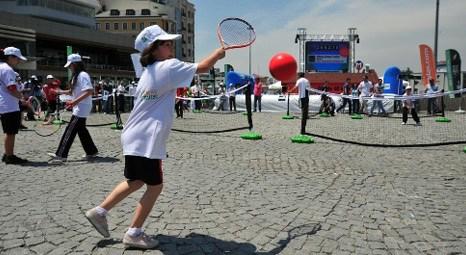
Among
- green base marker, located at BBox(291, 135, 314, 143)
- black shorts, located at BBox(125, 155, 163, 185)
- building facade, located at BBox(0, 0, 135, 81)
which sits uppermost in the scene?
building facade, located at BBox(0, 0, 135, 81)

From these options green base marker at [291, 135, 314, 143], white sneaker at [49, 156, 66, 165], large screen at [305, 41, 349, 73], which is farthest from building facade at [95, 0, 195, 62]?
white sneaker at [49, 156, 66, 165]

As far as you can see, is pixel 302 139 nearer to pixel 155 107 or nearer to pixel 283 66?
pixel 283 66

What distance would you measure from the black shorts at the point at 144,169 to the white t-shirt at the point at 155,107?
66mm

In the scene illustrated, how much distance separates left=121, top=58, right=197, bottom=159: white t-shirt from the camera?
3.96 metres

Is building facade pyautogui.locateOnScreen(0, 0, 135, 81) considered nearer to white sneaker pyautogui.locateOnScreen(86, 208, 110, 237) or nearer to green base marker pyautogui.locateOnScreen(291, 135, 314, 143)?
green base marker pyautogui.locateOnScreen(291, 135, 314, 143)

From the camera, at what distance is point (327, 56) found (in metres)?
43.8

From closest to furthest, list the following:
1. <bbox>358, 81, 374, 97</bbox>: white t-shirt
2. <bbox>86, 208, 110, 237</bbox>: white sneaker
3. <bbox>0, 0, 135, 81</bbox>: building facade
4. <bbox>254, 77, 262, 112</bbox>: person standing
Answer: <bbox>86, 208, 110, 237</bbox>: white sneaker < <bbox>358, 81, 374, 97</bbox>: white t-shirt < <bbox>254, 77, 262, 112</bbox>: person standing < <bbox>0, 0, 135, 81</bbox>: building facade

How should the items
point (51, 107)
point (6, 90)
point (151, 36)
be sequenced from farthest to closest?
1. point (51, 107)
2. point (6, 90)
3. point (151, 36)

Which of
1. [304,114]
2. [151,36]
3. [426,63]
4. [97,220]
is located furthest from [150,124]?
[426,63]

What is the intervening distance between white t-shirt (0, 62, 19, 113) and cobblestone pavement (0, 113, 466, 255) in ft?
3.43

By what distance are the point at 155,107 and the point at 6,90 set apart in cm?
530

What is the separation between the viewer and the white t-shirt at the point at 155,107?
156 inches

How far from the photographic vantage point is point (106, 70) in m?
77.9

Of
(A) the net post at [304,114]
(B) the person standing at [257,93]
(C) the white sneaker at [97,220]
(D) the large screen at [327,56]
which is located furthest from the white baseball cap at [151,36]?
(D) the large screen at [327,56]
